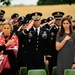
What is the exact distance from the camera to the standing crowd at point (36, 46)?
377 inches

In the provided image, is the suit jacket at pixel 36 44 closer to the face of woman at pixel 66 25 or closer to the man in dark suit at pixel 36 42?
the man in dark suit at pixel 36 42

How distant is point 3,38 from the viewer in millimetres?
10273

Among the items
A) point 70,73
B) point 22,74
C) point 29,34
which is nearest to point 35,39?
point 29,34

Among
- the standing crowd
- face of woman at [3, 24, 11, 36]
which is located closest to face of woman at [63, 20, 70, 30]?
the standing crowd

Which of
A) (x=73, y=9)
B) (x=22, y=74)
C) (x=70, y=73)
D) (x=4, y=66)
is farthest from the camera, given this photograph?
(x=73, y=9)

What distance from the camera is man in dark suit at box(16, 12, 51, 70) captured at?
10797 mm

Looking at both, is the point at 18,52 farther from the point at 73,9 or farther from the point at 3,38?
the point at 73,9

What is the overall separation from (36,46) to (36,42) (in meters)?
0.10

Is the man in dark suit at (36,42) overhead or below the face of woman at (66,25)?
below

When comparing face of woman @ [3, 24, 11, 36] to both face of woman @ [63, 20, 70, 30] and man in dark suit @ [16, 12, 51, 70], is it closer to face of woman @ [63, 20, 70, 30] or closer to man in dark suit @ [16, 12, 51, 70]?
man in dark suit @ [16, 12, 51, 70]

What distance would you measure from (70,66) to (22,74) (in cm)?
142

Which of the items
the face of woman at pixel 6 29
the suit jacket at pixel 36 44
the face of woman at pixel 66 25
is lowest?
the suit jacket at pixel 36 44

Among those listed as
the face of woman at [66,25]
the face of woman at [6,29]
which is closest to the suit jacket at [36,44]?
the face of woman at [6,29]

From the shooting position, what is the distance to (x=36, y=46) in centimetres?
1084
